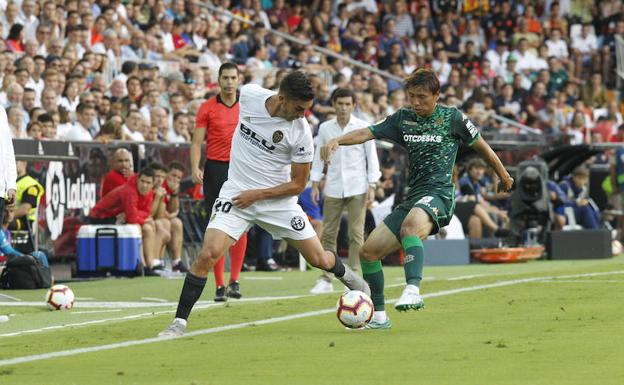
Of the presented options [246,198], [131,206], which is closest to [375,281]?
[246,198]

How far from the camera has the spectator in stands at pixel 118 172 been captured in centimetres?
1897

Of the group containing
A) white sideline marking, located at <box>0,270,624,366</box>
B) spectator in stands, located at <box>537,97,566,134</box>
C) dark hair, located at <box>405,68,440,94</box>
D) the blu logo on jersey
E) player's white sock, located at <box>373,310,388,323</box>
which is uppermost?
spectator in stands, located at <box>537,97,566,134</box>

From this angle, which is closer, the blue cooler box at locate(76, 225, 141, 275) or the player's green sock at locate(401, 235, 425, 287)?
the player's green sock at locate(401, 235, 425, 287)

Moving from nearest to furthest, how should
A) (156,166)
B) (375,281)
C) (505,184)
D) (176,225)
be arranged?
(375,281) → (505,184) → (156,166) → (176,225)

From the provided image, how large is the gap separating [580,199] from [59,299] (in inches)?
525

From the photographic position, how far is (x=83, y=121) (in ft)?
66.1

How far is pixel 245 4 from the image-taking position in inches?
1218

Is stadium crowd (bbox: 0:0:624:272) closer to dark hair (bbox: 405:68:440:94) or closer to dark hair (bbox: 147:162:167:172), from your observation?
dark hair (bbox: 147:162:167:172)

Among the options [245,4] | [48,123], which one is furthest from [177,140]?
[245,4]

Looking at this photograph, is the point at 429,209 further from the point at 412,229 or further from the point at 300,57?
the point at 300,57

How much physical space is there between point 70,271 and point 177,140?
3.34 metres

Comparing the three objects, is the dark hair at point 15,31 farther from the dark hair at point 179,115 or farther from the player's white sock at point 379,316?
the player's white sock at point 379,316

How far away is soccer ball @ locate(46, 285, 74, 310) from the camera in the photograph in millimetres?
13516

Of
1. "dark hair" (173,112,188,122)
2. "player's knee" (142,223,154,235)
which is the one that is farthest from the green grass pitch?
"dark hair" (173,112,188,122)
